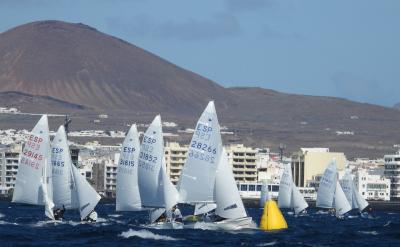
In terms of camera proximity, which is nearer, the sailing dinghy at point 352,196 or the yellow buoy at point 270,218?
the yellow buoy at point 270,218

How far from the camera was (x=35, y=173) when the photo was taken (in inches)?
3046

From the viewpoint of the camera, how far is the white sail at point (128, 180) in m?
79.4

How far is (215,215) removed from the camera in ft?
241

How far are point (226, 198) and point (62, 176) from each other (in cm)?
1102

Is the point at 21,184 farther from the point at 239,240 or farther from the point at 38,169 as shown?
the point at 239,240

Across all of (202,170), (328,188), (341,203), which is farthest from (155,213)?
(328,188)

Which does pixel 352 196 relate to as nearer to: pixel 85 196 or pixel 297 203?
pixel 297 203

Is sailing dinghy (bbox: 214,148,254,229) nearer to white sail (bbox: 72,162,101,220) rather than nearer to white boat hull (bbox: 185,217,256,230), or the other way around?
white boat hull (bbox: 185,217,256,230)

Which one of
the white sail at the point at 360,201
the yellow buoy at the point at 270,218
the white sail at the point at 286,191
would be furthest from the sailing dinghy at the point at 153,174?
the white sail at the point at 360,201

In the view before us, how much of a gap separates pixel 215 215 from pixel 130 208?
754 centimetres

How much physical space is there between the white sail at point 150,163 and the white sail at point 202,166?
339 cm

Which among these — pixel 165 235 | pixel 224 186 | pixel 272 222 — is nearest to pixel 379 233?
pixel 272 222

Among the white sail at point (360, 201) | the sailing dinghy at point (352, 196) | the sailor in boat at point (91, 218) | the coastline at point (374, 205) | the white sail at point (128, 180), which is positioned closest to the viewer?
the white sail at point (128, 180)

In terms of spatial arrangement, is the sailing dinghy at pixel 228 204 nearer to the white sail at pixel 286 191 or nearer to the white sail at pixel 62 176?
the white sail at pixel 62 176
